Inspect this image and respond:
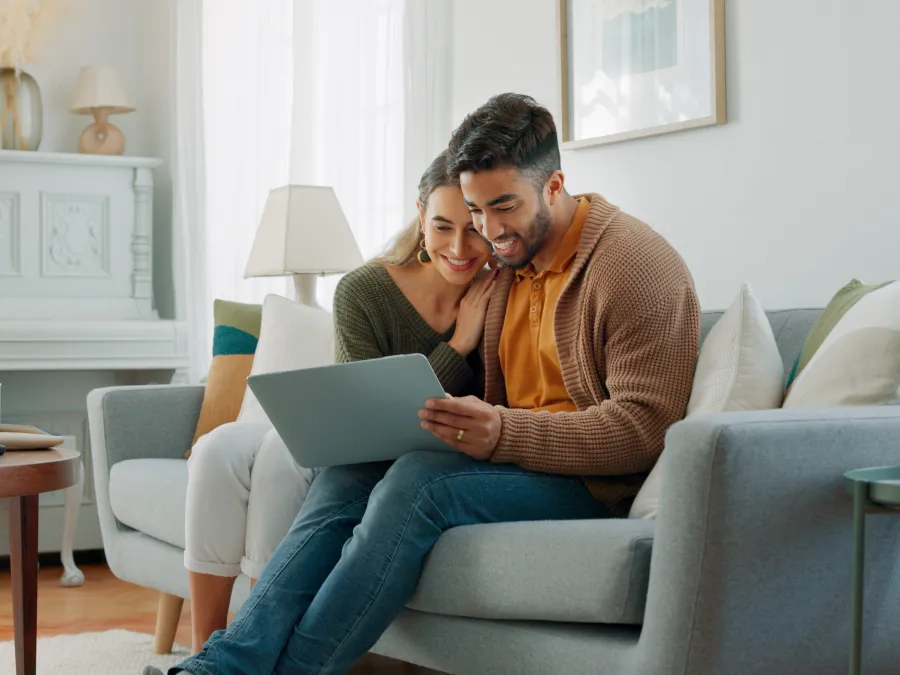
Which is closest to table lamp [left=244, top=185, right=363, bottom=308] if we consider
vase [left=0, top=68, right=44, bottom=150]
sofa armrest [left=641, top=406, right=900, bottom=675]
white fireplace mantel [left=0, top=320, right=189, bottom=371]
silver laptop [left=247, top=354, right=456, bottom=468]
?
white fireplace mantel [left=0, top=320, right=189, bottom=371]

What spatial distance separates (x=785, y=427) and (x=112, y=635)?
6.71 ft

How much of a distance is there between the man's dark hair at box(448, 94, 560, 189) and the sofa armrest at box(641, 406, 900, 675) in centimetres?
70

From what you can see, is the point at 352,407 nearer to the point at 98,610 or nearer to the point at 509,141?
the point at 509,141

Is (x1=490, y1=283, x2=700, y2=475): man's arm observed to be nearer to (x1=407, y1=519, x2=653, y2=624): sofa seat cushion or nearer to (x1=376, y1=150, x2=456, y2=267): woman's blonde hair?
(x1=407, y1=519, x2=653, y2=624): sofa seat cushion

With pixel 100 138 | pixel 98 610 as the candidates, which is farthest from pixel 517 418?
pixel 100 138

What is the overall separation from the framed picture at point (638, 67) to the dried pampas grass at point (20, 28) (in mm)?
1995

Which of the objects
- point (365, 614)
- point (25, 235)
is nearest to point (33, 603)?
point (365, 614)

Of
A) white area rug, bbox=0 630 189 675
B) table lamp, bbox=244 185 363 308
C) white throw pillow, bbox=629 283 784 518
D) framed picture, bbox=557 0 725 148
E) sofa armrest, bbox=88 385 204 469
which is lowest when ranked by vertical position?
white area rug, bbox=0 630 189 675

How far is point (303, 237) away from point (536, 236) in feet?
4.62

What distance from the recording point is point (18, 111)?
414 centimetres

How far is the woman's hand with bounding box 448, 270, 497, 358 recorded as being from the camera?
223cm

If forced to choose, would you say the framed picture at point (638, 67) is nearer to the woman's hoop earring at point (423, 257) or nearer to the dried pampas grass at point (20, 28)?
the woman's hoop earring at point (423, 257)

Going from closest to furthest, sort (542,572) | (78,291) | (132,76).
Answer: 1. (542,572)
2. (78,291)
3. (132,76)

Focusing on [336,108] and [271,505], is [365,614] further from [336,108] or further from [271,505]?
[336,108]
